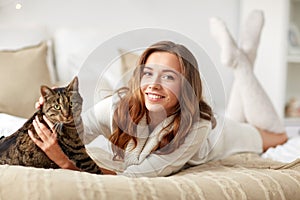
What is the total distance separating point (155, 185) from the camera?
679 millimetres

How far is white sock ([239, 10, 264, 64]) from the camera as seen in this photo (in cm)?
148

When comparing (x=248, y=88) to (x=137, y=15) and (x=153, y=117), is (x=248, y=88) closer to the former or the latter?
(x=137, y=15)

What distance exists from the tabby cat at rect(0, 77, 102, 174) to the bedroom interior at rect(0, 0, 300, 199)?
2cm

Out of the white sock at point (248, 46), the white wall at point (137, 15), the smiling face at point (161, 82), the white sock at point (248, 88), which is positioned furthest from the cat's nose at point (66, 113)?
the white sock at point (248, 46)

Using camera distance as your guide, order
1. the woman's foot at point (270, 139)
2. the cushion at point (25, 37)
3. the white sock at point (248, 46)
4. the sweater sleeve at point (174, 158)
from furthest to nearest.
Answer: the white sock at point (248, 46) → the woman's foot at point (270, 139) → the cushion at point (25, 37) → the sweater sleeve at point (174, 158)

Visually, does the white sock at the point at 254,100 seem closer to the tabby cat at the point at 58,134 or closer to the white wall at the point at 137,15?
the white wall at the point at 137,15

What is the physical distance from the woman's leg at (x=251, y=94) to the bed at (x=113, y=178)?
12.1 inches

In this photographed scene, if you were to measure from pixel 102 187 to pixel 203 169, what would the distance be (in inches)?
10.9

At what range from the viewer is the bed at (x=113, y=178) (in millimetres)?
621

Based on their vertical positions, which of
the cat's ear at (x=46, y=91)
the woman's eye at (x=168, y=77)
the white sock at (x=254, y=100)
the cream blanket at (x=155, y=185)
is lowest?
the white sock at (x=254, y=100)

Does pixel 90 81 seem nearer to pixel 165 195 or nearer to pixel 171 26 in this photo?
pixel 165 195

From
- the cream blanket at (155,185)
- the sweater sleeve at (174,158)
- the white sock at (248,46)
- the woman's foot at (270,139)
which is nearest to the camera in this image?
the cream blanket at (155,185)

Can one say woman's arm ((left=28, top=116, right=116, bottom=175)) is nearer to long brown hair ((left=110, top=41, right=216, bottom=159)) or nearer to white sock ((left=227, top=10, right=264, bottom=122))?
long brown hair ((left=110, top=41, right=216, bottom=159))

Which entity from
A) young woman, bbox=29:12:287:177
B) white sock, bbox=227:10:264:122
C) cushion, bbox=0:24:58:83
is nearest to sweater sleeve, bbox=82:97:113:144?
young woman, bbox=29:12:287:177
